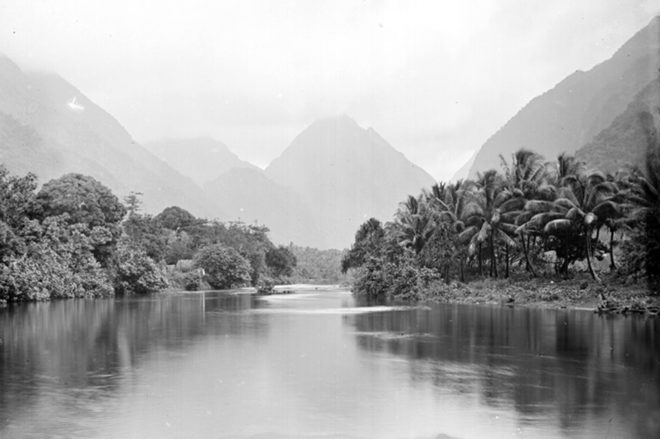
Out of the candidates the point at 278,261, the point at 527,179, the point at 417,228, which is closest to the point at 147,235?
the point at 278,261

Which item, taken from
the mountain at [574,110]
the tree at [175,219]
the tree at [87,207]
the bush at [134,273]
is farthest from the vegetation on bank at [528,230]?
the tree at [175,219]

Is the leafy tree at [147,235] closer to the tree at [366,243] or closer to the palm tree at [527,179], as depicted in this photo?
the tree at [366,243]

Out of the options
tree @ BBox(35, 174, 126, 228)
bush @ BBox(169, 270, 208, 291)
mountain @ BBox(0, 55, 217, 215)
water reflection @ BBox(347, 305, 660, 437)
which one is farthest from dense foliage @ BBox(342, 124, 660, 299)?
mountain @ BBox(0, 55, 217, 215)

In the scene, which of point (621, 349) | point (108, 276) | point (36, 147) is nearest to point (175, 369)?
point (621, 349)

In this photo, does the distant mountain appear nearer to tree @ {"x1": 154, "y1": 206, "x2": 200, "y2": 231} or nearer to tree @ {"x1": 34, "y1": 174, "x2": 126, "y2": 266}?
tree @ {"x1": 34, "y1": 174, "x2": 126, "y2": 266}

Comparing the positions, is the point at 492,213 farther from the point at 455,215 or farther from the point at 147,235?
the point at 147,235
